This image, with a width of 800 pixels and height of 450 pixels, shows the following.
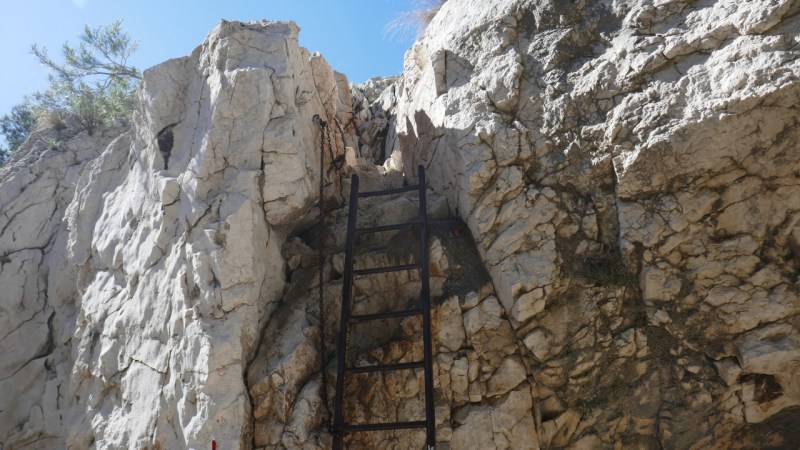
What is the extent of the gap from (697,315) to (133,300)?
646 cm

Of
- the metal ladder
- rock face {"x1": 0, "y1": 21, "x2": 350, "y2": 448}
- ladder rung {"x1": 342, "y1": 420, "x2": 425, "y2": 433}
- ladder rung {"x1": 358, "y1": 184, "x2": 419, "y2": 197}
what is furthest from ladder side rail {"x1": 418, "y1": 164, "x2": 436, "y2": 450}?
rock face {"x1": 0, "y1": 21, "x2": 350, "y2": 448}

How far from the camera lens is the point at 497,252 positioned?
6191 mm

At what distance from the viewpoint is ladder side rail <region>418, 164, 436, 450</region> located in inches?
216

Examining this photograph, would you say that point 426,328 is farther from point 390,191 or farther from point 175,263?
point 175,263

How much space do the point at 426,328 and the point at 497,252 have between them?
45.9 inches

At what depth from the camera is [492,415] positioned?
5.70m

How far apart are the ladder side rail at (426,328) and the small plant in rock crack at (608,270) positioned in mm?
1672

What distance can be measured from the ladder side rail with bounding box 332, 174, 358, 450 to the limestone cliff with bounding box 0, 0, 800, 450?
244 mm

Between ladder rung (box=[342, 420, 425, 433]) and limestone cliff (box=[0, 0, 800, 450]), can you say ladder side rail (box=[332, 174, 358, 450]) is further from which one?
limestone cliff (box=[0, 0, 800, 450])

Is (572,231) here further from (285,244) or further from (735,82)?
(285,244)

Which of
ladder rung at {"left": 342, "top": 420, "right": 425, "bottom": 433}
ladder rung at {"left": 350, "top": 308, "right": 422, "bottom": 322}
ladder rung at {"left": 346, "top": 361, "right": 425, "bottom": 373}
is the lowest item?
ladder rung at {"left": 342, "top": 420, "right": 425, "bottom": 433}

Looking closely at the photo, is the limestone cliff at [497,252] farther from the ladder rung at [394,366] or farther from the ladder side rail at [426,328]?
the ladder rung at [394,366]

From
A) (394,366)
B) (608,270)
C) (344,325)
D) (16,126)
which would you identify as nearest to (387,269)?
(344,325)

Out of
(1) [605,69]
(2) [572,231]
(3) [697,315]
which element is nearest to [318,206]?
(2) [572,231]
